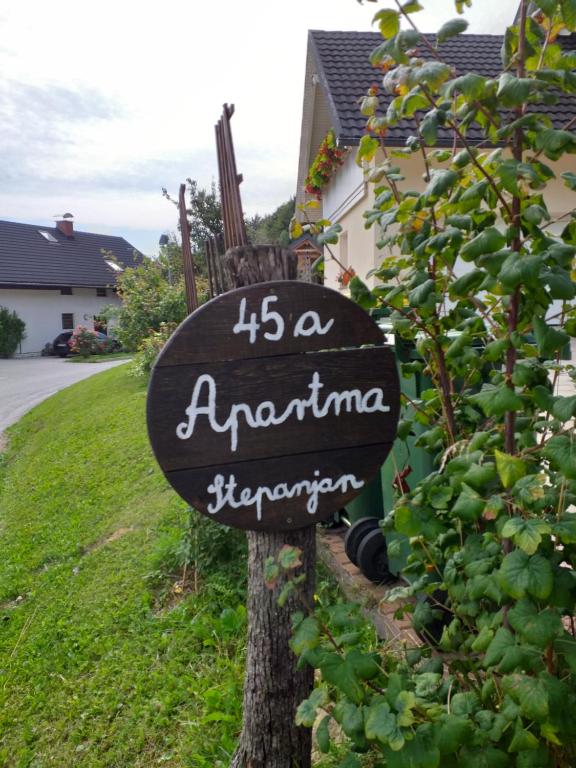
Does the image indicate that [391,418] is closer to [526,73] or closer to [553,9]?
[526,73]

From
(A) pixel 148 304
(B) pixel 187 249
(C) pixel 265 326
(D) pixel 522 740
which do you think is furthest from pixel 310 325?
(A) pixel 148 304

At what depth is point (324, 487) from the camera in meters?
1.61

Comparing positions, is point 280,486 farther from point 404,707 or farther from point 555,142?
point 555,142

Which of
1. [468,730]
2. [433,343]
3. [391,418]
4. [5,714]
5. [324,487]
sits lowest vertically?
[5,714]

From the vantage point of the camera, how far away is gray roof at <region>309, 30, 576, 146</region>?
7.12 meters

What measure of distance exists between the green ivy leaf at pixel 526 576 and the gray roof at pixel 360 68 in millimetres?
6173

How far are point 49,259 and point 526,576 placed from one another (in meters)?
32.7

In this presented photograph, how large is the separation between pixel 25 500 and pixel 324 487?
5.52m

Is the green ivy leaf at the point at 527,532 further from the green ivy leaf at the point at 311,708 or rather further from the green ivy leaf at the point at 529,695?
the green ivy leaf at the point at 311,708

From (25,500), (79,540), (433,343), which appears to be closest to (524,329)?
(433,343)

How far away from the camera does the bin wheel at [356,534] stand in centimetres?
309

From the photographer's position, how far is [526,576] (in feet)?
3.73

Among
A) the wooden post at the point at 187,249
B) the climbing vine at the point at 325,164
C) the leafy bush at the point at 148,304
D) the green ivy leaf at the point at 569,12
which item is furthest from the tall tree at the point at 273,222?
the green ivy leaf at the point at 569,12

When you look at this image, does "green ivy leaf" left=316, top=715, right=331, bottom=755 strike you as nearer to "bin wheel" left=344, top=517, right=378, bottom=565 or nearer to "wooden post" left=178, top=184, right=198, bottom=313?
"bin wheel" left=344, top=517, right=378, bottom=565
